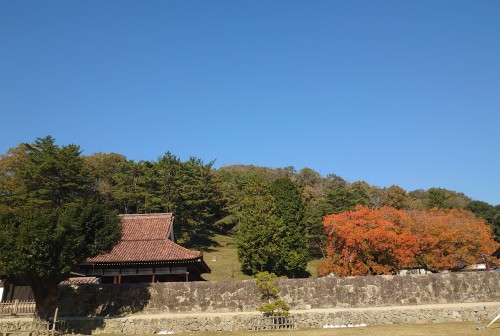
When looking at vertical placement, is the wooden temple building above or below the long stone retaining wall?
above

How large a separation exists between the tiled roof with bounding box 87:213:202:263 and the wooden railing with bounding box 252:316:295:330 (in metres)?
7.12

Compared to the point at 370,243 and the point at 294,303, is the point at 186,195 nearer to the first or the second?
the point at 370,243

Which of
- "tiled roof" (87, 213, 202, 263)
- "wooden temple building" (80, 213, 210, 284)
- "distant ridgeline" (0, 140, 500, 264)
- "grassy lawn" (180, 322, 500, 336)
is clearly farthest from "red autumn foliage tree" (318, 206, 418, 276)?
"tiled roof" (87, 213, 202, 263)

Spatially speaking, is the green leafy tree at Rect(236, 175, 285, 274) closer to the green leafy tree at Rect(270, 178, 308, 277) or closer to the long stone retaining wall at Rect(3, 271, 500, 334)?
the green leafy tree at Rect(270, 178, 308, 277)

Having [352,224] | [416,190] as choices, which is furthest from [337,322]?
[416,190]

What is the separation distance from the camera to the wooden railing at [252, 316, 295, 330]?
68.5ft

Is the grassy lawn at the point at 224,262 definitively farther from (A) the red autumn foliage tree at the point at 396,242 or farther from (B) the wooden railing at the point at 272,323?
(B) the wooden railing at the point at 272,323

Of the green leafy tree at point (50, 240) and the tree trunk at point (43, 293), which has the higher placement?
Answer: the green leafy tree at point (50, 240)

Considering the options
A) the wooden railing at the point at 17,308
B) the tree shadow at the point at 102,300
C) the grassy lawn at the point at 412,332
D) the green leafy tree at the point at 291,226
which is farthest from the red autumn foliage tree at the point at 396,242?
the wooden railing at the point at 17,308

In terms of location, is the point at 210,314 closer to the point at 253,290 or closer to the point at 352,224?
the point at 253,290

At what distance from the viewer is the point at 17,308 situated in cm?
2253

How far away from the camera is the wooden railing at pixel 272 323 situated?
20.9 metres

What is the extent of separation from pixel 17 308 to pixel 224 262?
96.4ft

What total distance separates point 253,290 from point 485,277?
1570 centimetres
